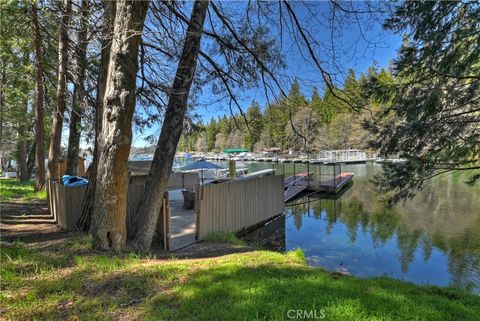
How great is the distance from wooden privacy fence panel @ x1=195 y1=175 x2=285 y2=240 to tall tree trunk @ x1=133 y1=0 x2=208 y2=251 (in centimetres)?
171

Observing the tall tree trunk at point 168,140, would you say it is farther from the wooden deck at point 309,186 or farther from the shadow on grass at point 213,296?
the wooden deck at point 309,186

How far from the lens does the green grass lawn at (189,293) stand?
219cm

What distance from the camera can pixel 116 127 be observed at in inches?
137

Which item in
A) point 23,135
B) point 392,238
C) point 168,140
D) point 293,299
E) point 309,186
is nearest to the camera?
point 293,299

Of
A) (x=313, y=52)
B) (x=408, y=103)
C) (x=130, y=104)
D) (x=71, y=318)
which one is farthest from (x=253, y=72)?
(x=71, y=318)

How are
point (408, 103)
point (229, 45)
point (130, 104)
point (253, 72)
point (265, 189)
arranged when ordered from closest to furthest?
1. point (130, 104)
2. point (408, 103)
3. point (229, 45)
4. point (253, 72)
5. point (265, 189)

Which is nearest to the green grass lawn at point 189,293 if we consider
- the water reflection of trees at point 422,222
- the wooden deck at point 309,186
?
the water reflection of trees at point 422,222

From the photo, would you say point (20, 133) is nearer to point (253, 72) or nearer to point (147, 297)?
point (253, 72)

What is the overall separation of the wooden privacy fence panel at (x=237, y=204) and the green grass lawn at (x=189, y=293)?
2.73 metres

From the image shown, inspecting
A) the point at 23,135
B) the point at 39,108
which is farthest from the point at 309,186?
the point at 23,135

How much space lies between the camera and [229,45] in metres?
5.83

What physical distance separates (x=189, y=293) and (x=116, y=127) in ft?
→ 6.63

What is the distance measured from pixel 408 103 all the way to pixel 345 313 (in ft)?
12.6

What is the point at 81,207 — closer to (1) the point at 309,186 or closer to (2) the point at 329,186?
(2) the point at 329,186
